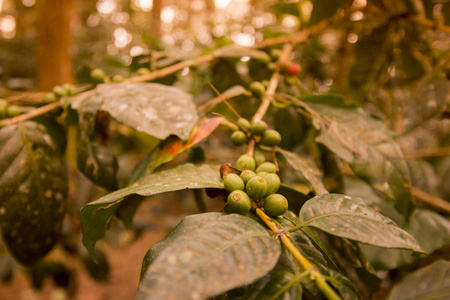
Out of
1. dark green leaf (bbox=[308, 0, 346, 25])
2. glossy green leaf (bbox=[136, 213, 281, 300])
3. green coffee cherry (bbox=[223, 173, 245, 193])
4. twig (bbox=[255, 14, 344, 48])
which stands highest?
dark green leaf (bbox=[308, 0, 346, 25])

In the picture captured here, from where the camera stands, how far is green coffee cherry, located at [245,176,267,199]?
49 cm

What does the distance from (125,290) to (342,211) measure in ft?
12.2

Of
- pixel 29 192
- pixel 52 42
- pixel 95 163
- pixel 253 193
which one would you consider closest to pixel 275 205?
pixel 253 193

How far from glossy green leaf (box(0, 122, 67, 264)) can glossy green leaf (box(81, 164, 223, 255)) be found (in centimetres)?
24

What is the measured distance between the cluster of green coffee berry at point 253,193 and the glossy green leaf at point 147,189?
1.3 inches

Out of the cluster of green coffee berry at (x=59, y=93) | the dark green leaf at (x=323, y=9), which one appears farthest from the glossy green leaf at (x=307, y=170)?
the dark green leaf at (x=323, y=9)

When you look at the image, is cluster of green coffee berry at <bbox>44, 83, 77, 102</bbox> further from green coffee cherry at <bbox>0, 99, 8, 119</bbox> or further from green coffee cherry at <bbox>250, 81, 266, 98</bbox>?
green coffee cherry at <bbox>250, 81, 266, 98</bbox>

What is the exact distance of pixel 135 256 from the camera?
14.6ft

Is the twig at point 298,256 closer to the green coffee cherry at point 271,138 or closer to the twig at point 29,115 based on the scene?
the green coffee cherry at point 271,138

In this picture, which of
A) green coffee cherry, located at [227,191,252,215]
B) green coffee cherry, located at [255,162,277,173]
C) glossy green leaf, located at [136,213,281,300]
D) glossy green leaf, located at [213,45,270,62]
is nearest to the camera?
glossy green leaf, located at [136,213,281,300]

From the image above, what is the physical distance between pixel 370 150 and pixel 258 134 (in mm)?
270

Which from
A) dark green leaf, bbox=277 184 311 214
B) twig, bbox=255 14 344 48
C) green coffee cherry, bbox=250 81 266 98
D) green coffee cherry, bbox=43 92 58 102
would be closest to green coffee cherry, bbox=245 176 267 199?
dark green leaf, bbox=277 184 311 214

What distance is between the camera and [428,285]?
1.33 feet

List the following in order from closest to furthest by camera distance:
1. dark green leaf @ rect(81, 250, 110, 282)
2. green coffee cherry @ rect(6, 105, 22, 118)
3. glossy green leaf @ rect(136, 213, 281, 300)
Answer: glossy green leaf @ rect(136, 213, 281, 300) → green coffee cherry @ rect(6, 105, 22, 118) → dark green leaf @ rect(81, 250, 110, 282)
